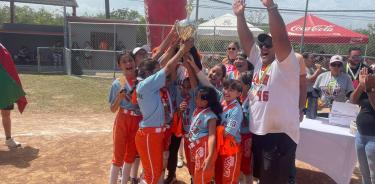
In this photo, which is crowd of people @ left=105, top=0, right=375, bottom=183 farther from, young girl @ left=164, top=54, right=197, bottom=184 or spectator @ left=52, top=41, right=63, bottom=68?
spectator @ left=52, top=41, right=63, bottom=68

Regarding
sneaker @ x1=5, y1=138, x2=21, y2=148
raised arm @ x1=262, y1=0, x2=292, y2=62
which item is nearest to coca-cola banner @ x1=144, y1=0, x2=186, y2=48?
sneaker @ x1=5, y1=138, x2=21, y2=148

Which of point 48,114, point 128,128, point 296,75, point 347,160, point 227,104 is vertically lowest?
point 48,114

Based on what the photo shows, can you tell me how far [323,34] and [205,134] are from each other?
13273 mm

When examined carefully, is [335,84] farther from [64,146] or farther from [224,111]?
[64,146]

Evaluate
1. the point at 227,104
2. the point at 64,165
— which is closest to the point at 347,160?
the point at 227,104

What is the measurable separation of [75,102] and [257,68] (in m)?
7.75

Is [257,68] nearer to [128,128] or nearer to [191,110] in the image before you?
[191,110]

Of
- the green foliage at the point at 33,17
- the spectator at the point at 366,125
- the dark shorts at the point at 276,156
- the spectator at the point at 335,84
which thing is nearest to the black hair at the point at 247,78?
the dark shorts at the point at 276,156

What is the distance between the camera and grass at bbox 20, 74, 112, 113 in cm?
908

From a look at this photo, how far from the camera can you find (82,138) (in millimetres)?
6238

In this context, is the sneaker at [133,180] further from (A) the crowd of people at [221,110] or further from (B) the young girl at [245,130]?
(B) the young girl at [245,130]

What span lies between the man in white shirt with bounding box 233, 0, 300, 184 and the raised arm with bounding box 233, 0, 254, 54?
1.04 feet

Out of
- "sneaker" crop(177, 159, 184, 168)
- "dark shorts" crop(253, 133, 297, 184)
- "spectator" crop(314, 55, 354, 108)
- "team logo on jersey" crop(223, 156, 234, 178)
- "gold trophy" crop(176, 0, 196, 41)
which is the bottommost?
"sneaker" crop(177, 159, 184, 168)

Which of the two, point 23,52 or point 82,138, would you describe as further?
point 23,52
